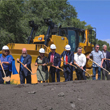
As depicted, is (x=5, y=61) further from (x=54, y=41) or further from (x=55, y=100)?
(x=55, y=100)

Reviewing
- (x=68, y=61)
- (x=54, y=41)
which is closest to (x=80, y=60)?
(x=68, y=61)

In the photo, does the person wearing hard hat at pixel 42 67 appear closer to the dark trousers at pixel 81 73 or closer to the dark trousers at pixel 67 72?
the dark trousers at pixel 67 72

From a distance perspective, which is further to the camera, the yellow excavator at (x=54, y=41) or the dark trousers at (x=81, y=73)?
the yellow excavator at (x=54, y=41)

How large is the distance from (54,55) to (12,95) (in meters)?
3.88

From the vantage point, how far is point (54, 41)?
10023 millimetres

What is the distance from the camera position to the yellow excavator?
8766mm

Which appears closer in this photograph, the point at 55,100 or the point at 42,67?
the point at 55,100

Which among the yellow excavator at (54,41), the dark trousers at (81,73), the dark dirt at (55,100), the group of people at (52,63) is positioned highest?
the yellow excavator at (54,41)

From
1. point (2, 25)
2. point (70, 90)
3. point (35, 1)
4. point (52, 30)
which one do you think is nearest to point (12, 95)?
point (70, 90)

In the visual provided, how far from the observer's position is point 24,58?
299 inches

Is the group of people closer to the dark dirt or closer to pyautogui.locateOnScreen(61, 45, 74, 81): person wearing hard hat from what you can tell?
pyautogui.locateOnScreen(61, 45, 74, 81): person wearing hard hat

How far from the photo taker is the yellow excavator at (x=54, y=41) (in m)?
8.77

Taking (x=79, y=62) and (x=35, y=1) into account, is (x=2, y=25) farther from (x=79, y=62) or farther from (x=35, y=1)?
(x=35, y=1)

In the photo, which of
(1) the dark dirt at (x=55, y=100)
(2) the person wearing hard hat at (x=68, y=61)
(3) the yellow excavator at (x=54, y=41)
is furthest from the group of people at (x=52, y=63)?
(1) the dark dirt at (x=55, y=100)
